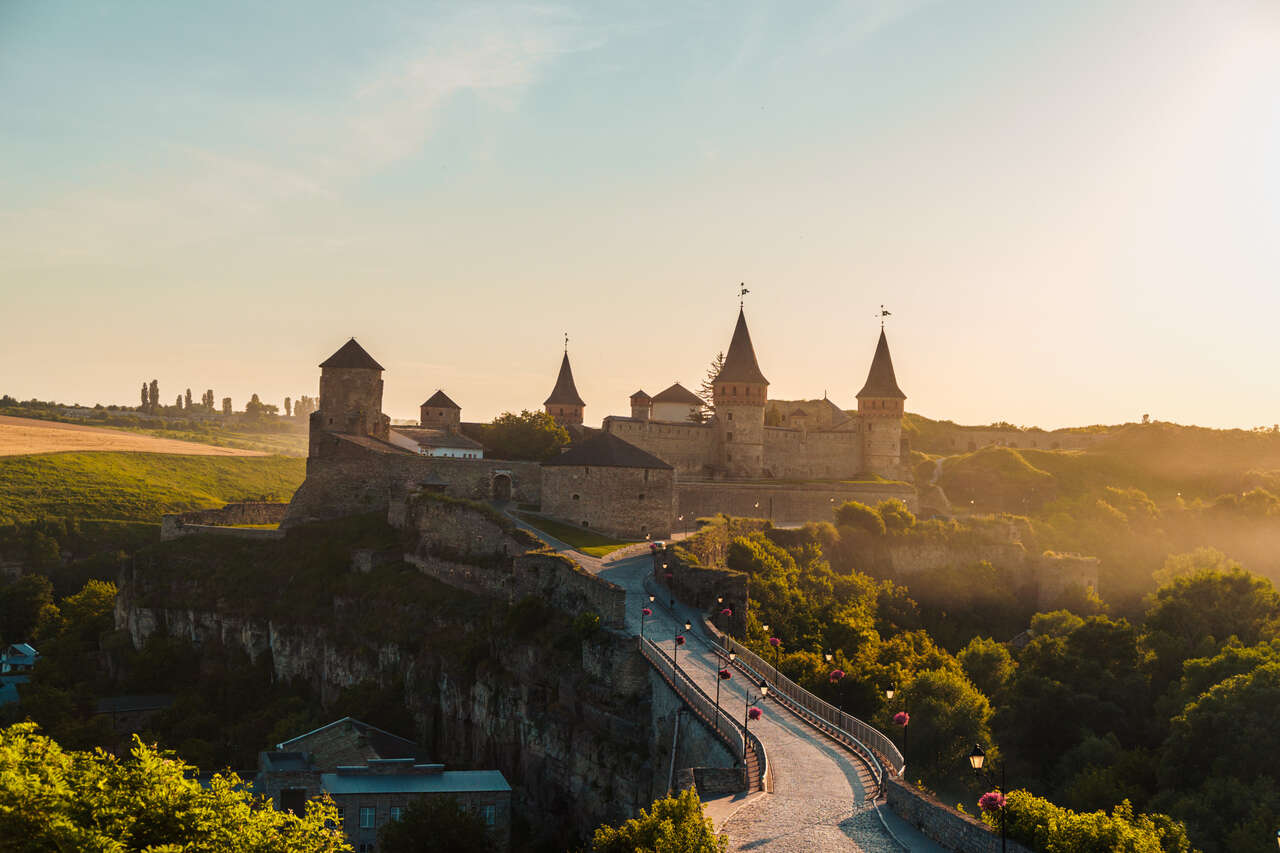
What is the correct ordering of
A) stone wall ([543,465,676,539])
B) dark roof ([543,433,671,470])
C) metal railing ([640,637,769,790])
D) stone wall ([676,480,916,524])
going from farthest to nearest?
stone wall ([676,480,916,524]) < dark roof ([543,433,671,470]) < stone wall ([543,465,676,539]) < metal railing ([640,637,769,790])

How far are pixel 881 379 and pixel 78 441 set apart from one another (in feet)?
368

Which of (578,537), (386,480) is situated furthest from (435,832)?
(386,480)

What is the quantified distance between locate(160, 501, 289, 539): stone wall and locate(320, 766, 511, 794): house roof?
2924 centimetres

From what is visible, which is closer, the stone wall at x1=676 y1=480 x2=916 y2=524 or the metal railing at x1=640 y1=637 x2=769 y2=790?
the metal railing at x1=640 y1=637 x2=769 y2=790

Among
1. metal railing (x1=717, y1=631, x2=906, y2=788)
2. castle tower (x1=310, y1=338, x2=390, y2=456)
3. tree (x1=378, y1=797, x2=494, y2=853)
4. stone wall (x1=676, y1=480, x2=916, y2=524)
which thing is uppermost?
castle tower (x1=310, y1=338, x2=390, y2=456)

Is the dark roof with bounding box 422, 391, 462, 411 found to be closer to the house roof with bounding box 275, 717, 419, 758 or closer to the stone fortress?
the stone fortress

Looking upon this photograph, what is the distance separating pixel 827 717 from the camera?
29656 millimetres

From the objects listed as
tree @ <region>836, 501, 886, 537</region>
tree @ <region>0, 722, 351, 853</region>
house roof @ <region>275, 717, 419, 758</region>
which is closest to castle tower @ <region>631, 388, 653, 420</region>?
tree @ <region>836, 501, 886, 537</region>

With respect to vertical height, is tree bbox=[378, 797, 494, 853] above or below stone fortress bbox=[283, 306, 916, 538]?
below

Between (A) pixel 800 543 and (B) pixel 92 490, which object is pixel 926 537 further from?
(B) pixel 92 490

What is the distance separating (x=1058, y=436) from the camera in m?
107

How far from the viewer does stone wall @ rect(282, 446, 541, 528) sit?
57.8m

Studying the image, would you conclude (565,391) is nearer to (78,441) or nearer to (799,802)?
(799,802)

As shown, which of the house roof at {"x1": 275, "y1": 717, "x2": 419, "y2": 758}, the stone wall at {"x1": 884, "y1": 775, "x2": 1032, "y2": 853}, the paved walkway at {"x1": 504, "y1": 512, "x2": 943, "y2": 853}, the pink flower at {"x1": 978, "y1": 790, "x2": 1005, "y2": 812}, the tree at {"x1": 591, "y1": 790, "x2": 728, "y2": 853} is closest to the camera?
the tree at {"x1": 591, "y1": 790, "x2": 728, "y2": 853}
